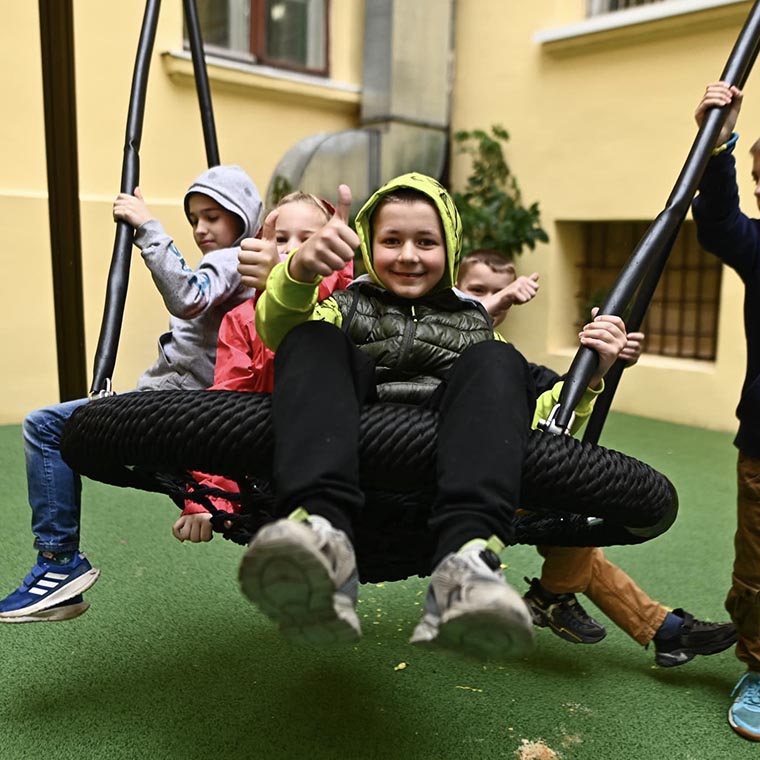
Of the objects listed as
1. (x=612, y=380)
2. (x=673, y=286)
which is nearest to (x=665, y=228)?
(x=612, y=380)

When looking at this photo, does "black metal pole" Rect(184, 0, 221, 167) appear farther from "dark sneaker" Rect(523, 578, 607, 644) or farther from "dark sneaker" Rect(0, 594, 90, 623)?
"dark sneaker" Rect(523, 578, 607, 644)

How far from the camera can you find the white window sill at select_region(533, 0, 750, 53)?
13.4 ft

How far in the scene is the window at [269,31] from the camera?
478 cm

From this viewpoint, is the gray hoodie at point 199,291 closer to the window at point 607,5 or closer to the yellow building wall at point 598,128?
the yellow building wall at point 598,128

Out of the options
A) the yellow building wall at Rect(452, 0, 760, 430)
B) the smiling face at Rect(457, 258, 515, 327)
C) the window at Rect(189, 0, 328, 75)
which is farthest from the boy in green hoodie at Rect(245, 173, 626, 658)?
the window at Rect(189, 0, 328, 75)

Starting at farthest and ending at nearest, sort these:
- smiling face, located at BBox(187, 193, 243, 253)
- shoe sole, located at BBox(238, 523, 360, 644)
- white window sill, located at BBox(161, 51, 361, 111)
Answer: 1. white window sill, located at BBox(161, 51, 361, 111)
2. smiling face, located at BBox(187, 193, 243, 253)
3. shoe sole, located at BBox(238, 523, 360, 644)

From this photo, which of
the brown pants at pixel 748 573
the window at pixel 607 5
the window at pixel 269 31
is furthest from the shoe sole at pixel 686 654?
the window at pixel 269 31

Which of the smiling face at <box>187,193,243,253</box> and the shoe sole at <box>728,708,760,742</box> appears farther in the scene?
the smiling face at <box>187,193,243,253</box>

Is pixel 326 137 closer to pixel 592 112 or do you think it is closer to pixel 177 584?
pixel 592 112

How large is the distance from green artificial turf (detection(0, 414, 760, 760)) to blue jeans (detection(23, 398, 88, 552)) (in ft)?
1.08

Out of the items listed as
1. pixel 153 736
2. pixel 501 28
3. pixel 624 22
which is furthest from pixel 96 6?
pixel 153 736

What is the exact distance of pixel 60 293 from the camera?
6.20ft

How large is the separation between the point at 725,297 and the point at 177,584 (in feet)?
10.6

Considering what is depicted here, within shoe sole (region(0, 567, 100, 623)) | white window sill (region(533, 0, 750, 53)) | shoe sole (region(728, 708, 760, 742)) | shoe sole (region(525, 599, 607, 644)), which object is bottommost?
shoe sole (region(728, 708, 760, 742))
